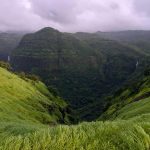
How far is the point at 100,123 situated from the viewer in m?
15.2

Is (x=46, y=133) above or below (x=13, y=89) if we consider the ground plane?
above

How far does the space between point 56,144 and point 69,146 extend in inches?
19.6

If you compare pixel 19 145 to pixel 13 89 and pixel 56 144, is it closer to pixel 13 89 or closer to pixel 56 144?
pixel 56 144

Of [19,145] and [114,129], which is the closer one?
[19,145]

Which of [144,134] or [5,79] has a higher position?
[144,134]

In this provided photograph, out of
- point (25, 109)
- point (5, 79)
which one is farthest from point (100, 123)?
point (5, 79)

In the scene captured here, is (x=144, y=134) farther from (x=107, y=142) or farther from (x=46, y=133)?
(x=46, y=133)

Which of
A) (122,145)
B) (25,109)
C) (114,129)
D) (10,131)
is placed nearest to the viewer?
(122,145)

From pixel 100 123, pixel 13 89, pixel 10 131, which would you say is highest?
pixel 100 123

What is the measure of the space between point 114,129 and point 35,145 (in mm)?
3234

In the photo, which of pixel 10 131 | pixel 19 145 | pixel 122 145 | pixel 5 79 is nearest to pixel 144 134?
pixel 122 145

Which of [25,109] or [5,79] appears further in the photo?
[5,79]

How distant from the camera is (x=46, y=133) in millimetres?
14273

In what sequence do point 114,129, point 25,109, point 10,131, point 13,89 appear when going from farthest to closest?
point 13,89
point 25,109
point 10,131
point 114,129
